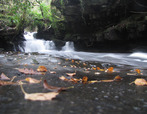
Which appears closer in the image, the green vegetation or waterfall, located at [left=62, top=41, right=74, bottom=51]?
the green vegetation

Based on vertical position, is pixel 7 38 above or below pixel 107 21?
below

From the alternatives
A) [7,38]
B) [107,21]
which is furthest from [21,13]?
[107,21]

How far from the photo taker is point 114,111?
681 millimetres

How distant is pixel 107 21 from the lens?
32.8 feet

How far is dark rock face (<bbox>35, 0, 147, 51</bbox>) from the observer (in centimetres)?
848

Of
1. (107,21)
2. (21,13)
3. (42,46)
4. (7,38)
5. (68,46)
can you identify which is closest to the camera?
(21,13)

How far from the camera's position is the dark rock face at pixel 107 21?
8.48 metres

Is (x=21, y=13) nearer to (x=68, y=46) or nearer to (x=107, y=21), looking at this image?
(x=68, y=46)

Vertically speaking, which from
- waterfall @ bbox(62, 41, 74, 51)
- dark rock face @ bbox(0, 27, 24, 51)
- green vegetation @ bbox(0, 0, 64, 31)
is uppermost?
green vegetation @ bbox(0, 0, 64, 31)

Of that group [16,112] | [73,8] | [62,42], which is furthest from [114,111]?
[62,42]

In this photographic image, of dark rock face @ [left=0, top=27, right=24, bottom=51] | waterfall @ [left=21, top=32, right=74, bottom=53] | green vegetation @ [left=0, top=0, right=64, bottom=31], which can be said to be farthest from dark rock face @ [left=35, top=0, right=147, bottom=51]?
dark rock face @ [left=0, top=27, right=24, bottom=51]

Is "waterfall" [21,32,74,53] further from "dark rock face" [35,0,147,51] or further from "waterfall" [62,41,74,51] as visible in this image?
"dark rock face" [35,0,147,51]

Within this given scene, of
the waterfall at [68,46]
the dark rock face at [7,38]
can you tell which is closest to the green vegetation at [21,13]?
the dark rock face at [7,38]

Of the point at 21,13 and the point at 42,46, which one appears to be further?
the point at 42,46
